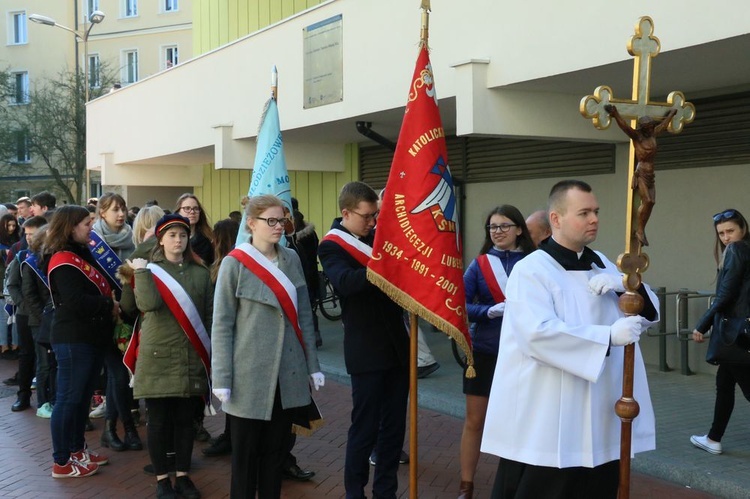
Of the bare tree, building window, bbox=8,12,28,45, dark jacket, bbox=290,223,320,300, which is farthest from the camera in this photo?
building window, bbox=8,12,28,45

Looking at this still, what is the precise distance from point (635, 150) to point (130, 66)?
42.1m

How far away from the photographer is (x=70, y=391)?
6152 millimetres

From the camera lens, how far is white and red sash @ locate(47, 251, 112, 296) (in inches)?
239

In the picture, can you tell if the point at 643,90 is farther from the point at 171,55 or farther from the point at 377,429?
the point at 171,55

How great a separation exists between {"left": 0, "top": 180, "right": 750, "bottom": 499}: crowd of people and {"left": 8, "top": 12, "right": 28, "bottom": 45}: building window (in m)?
41.5

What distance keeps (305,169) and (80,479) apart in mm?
8877

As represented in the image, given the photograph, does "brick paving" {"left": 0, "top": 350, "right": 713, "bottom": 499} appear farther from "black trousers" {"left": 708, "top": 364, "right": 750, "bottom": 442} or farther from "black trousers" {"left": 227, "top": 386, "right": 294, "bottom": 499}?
"black trousers" {"left": 227, "top": 386, "right": 294, "bottom": 499}

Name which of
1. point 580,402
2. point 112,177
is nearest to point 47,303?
point 580,402

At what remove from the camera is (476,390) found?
5.34 metres

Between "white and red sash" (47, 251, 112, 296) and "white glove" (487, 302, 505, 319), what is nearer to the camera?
"white glove" (487, 302, 505, 319)

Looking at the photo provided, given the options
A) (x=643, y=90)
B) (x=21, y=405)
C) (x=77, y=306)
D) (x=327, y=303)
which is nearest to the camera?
(x=643, y=90)

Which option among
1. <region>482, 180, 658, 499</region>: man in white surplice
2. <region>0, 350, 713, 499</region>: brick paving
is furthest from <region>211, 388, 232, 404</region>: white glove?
<region>482, 180, 658, 499</region>: man in white surplice

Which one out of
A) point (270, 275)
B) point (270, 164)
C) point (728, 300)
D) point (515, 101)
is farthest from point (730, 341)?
point (270, 164)

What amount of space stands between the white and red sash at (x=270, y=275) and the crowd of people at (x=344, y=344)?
1cm
